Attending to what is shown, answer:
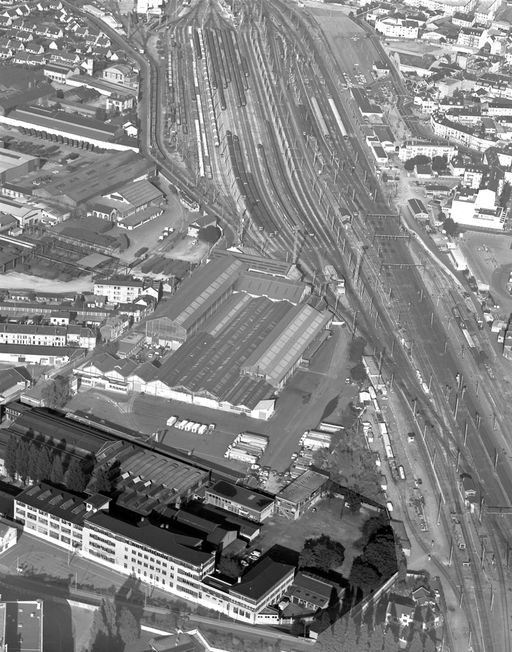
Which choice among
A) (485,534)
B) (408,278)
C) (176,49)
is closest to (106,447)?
(485,534)

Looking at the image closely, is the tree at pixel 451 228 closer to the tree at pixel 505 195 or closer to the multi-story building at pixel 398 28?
the tree at pixel 505 195

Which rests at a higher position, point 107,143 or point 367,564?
point 367,564

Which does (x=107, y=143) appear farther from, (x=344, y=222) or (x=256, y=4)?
(x=256, y=4)

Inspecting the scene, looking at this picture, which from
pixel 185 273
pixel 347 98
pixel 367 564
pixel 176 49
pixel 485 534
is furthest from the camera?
pixel 176 49

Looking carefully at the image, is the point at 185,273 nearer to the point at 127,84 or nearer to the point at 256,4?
the point at 127,84

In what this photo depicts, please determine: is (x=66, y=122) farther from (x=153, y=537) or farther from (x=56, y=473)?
(x=153, y=537)

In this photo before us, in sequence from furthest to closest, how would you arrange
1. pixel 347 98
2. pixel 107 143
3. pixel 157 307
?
1. pixel 347 98
2. pixel 107 143
3. pixel 157 307

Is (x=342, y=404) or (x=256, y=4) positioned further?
(x=256, y=4)
